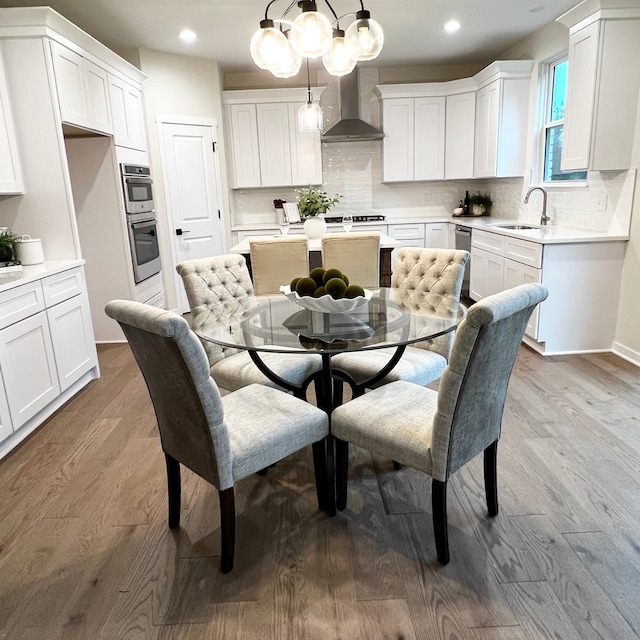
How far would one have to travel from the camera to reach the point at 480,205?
6.03 m

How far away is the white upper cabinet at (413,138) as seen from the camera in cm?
589

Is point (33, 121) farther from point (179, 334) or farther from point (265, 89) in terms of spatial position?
point (265, 89)

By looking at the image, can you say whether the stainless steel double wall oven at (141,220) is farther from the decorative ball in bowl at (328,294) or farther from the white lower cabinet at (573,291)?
the white lower cabinet at (573,291)

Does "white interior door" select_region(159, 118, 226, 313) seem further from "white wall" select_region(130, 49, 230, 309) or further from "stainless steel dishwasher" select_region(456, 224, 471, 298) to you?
"stainless steel dishwasher" select_region(456, 224, 471, 298)

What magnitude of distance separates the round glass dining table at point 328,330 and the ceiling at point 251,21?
2700 mm

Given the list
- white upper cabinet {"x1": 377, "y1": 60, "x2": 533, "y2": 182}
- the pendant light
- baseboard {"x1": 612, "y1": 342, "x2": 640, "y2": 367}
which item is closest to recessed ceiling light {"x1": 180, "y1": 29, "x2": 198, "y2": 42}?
the pendant light

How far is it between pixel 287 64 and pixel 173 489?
203 cm

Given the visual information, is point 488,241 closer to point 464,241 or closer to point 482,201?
point 464,241

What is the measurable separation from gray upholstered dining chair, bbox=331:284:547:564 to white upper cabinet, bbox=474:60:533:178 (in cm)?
403

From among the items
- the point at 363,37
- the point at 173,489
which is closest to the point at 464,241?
the point at 363,37

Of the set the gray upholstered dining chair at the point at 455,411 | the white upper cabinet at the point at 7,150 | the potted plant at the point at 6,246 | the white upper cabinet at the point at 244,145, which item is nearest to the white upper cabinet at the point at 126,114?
the white upper cabinet at the point at 7,150

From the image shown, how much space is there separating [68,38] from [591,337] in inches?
169

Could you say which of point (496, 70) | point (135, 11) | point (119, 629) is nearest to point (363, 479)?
point (119, 629)

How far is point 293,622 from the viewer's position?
151cm
